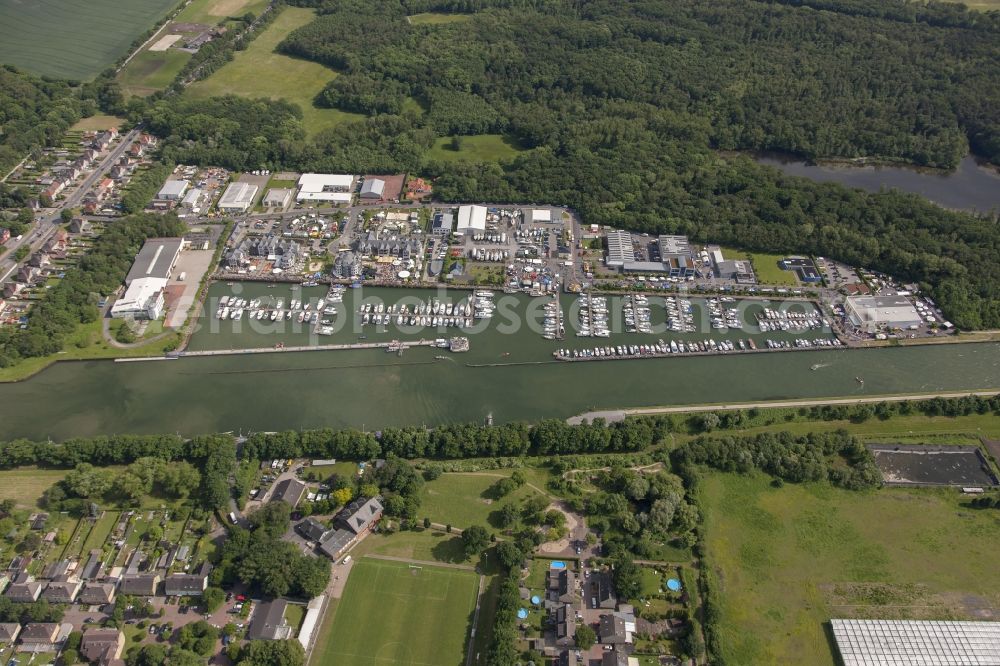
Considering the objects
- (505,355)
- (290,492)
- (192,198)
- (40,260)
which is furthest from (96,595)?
(192,198)

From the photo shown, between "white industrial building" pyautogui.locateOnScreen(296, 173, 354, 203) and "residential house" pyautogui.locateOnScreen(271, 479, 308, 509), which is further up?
"white industrial building" pyautogui.locateOnScreen(296, 173, 354, 203)

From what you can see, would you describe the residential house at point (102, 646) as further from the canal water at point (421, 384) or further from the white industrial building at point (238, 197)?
the white industrial building at point (238, 197)

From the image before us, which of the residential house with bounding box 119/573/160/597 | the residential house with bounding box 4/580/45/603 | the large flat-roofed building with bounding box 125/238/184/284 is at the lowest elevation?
the residential house with bounding box 4/580/45/603

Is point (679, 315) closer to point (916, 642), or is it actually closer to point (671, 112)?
point (916, 642)

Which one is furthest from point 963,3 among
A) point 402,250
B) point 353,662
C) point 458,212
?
point 353,662

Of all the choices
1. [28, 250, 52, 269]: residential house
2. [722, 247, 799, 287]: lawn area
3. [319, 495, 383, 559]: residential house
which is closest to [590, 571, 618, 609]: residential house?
[319, 495, 383, 559]: residential house

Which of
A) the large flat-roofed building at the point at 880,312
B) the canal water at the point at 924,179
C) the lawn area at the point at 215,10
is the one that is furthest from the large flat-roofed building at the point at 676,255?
the lawn area at the point at 215,10

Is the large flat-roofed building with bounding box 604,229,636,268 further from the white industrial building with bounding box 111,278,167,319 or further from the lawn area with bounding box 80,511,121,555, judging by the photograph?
the lawn area with bounding box 80,511,121,555
